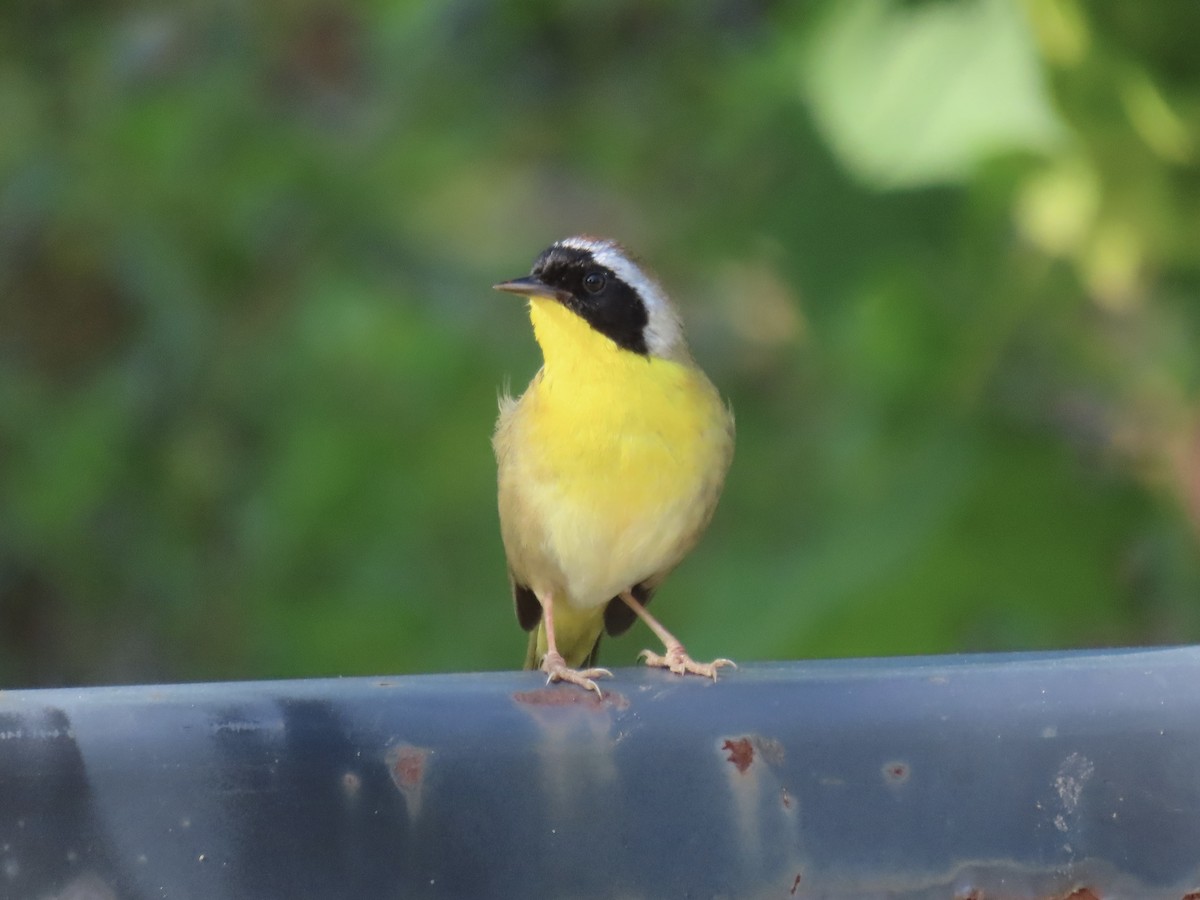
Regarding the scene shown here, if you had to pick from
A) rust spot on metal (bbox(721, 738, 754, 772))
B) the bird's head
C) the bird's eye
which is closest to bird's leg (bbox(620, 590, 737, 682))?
rust spot on metal (bbox(721, 738, 754, 772))

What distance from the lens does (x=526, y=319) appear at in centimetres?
741

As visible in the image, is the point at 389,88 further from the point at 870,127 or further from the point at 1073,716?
the point at 1073,716

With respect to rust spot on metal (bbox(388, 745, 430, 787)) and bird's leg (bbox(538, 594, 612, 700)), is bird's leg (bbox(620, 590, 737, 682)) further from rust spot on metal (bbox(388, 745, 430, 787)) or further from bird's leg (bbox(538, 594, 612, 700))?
rust spot on metal (bbox(388, 745, 430, 787))

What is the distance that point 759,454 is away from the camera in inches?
253

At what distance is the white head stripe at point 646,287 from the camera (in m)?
4.50

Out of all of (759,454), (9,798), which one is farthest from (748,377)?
(9,798)

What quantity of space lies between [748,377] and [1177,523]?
2340 mm

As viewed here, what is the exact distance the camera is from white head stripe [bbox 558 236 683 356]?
4.50 metres

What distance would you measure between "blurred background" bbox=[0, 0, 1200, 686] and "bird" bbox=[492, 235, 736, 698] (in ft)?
1.44

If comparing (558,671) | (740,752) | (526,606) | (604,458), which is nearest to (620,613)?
(526,606)

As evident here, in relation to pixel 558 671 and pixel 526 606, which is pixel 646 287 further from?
pixel 558 671

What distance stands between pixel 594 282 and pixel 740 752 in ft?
7.20

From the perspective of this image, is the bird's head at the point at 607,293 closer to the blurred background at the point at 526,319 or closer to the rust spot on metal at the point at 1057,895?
the blurred background at the point at 526,319

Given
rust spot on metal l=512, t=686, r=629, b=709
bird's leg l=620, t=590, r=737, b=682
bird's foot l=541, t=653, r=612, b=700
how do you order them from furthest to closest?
bird's leg l=620, t=590, r=737, b=682
bird's foot l=541, t=653, r=612, b=700
rust spot on metal l=512, t=686, r=629, b=709
